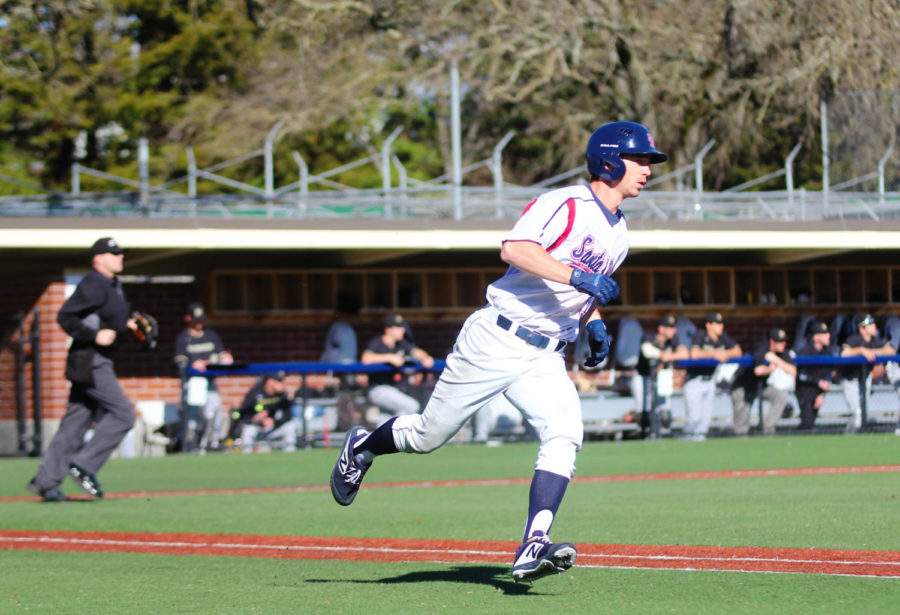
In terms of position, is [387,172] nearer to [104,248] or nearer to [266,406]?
[266,406]

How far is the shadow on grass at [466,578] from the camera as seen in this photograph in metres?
5.98

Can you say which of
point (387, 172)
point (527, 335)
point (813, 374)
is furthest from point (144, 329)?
point (387, 172)

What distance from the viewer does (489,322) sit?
5.89 metres

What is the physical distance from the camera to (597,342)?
5.86 meters

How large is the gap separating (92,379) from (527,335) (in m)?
5.52

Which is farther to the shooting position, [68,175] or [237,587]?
[68,175]

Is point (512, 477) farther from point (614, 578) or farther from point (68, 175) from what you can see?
point (68, 175)

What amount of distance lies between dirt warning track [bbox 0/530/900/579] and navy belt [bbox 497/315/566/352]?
129 centimetres

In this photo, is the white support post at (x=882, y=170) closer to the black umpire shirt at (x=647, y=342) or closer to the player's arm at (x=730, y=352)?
the player's arm at (x=730, y=352)

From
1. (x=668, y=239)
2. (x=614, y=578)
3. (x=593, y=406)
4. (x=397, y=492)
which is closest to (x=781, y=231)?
(x=668, y=239)

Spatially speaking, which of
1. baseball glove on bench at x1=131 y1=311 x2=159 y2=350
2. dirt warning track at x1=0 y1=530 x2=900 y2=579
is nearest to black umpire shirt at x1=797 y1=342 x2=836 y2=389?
baseball glove on bench at x1=131 y1=311 x2=159 y2=350

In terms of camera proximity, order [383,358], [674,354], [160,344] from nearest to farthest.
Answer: [383,358]
[674,354]
[160,344]

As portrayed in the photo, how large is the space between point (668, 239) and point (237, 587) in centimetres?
1472

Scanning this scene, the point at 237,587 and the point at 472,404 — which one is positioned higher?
the point at 472,404
